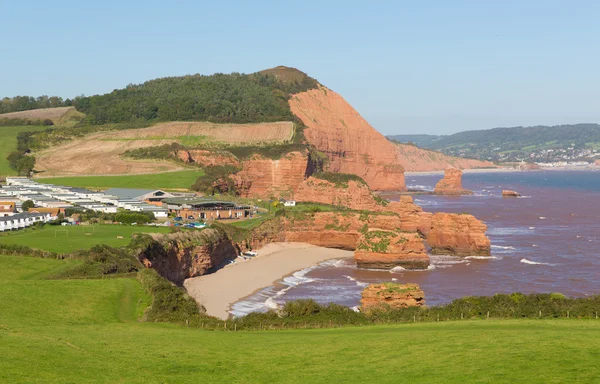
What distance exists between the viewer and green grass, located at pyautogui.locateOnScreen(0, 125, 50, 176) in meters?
140

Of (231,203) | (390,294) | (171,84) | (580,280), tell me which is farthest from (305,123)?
(390,294)

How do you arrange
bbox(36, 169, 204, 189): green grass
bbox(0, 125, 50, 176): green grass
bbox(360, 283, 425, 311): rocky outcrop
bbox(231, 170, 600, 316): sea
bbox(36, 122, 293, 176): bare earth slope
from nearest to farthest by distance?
1. bbox(360, 283, 425, 311): rocky outcrop
2. bbox(231, 170, 600, 316): sea
3. bbox(36, 169, 204, 189): green grass
4. bbox(36, 122, 293, 176): bare earth slope
5. bbox(0, 125, 50, 176): green grass

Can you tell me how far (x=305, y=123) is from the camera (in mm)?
172250

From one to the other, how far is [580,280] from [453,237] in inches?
749

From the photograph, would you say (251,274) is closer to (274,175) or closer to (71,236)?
(71,236)

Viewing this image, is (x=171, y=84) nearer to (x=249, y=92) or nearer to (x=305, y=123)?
(x=249, y=92)

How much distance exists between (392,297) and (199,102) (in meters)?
137

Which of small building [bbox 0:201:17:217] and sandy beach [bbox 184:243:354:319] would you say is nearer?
sandy beach [bbox 184:243:354:319]

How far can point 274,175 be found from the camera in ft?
427

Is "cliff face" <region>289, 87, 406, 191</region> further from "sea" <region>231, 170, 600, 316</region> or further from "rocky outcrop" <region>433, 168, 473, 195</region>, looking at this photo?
"sea" <region>231, 170, 600, 316</region>

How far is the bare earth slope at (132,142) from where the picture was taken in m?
139

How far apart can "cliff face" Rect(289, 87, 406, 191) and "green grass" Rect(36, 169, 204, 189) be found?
50.1 m

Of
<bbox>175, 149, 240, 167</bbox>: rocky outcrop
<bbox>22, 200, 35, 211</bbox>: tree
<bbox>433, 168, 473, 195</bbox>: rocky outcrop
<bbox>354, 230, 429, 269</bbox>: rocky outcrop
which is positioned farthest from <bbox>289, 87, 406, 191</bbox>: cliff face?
<bbox>354, 230, 429, 269</bbox>: rocky outcrop

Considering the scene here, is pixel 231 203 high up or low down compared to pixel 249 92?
down
